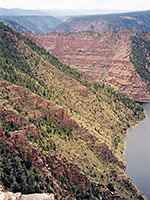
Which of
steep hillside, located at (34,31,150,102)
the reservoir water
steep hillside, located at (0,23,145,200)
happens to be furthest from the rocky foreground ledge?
steep hillside, located at (34,31,150,102)

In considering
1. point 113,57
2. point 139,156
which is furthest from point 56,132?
point 113,57

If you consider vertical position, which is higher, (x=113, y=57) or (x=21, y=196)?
(x=113, y=57)

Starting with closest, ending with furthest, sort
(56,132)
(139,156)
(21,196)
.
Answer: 1. (21,196)
2. (56,132)
3. (139,156)

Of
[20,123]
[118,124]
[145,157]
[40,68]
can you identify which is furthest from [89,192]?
[40,68]

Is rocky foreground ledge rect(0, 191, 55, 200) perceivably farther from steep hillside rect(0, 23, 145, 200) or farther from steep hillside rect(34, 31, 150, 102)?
steep hillside rect(34, 31, 150, 102)

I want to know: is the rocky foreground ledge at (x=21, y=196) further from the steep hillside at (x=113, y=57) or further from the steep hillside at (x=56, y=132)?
the steep hillside at (x=113, y=57)

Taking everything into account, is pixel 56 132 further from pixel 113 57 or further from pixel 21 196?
pixel 113 57
